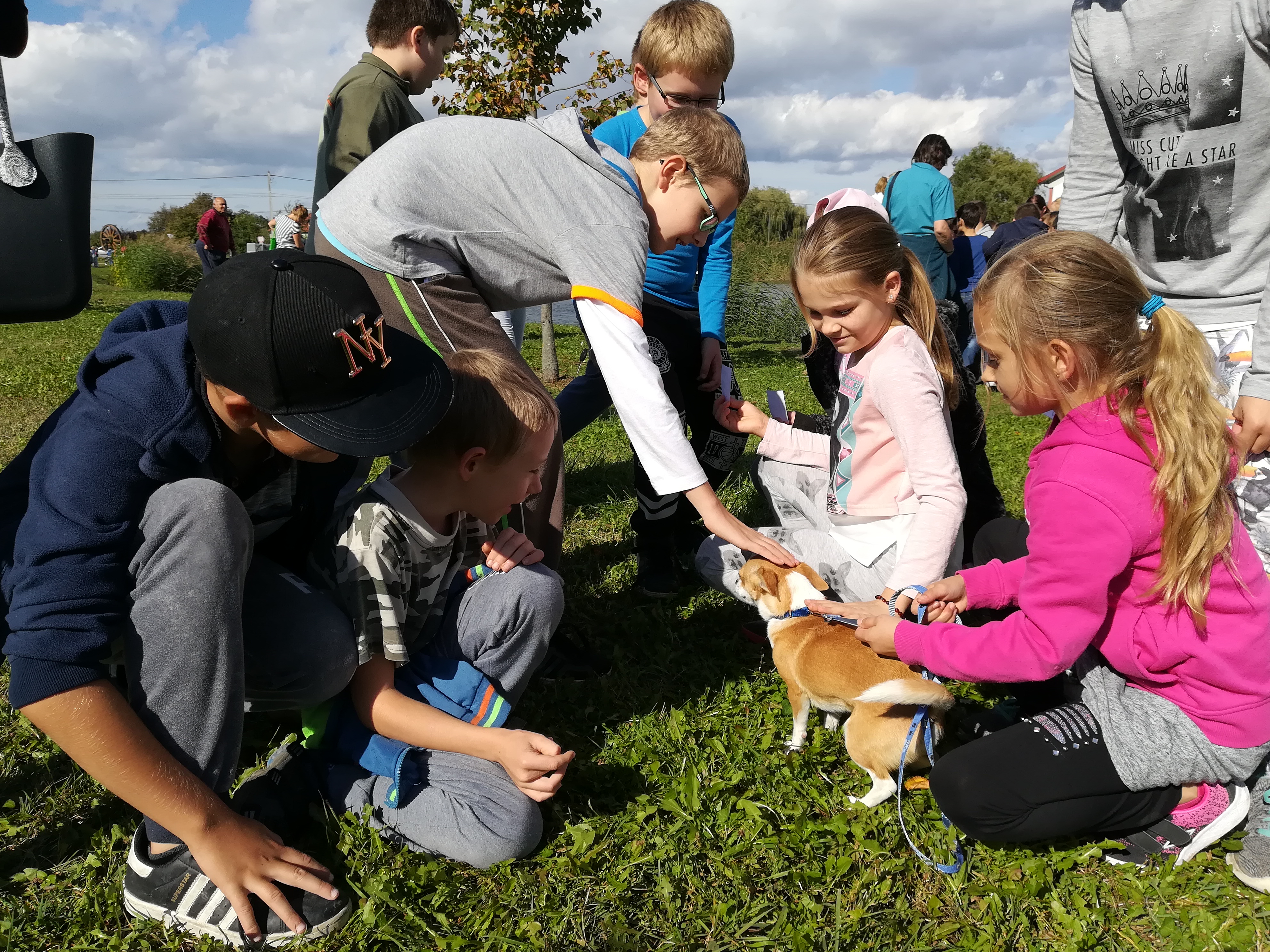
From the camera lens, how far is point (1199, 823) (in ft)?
6.88

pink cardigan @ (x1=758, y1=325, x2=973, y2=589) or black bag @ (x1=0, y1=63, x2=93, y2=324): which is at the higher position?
black bag @ (x1=0, y1=63, x2=93, y2=324)

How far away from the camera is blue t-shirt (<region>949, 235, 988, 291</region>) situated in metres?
10.4

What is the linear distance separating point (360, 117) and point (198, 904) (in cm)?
324

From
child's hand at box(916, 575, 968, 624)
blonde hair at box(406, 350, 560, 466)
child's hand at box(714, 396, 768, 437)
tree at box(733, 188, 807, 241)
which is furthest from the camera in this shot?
tree at box(733, 188, 807, 241)

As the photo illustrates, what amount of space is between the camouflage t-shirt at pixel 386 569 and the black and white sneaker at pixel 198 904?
54cm

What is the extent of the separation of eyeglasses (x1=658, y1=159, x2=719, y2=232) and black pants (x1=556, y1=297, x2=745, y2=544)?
34.2 inches

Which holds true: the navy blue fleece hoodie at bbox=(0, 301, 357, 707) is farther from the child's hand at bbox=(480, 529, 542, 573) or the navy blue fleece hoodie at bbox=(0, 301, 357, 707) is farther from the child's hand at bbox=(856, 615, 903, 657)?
the child's hand at bbox=(856, 615, 903, 657)

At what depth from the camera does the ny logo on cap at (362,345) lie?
5.56 feet

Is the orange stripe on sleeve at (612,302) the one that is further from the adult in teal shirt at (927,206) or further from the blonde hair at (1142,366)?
the adult in teal shirt at (927,206)

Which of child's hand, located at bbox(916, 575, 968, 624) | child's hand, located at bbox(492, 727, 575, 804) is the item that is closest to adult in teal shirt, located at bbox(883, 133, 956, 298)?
child's hand, located at bbox(916, 575, 968, 624)

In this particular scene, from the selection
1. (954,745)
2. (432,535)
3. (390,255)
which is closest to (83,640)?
(432,535)

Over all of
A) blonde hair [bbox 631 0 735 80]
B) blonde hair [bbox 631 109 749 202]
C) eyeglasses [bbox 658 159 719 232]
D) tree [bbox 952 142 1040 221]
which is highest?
blonde hair [bbox 631 0 735 80]

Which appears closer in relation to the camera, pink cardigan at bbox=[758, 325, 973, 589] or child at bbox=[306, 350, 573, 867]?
child at bbox=[306, 350, 573, 867]

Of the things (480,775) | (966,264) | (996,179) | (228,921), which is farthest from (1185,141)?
(996,179)
